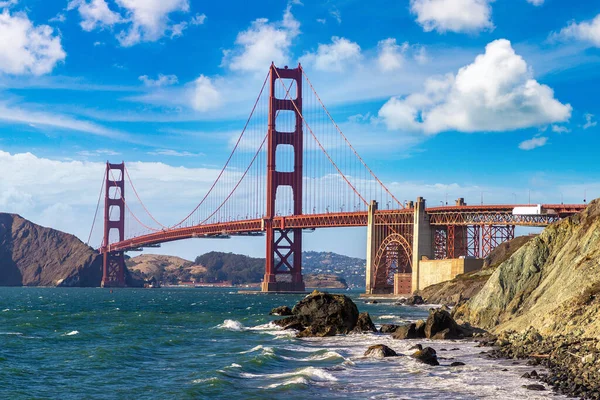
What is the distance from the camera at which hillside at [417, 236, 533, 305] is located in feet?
255

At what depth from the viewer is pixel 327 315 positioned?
1939 inches

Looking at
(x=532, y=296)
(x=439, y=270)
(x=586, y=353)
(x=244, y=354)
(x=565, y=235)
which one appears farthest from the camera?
(x=439, y=270)

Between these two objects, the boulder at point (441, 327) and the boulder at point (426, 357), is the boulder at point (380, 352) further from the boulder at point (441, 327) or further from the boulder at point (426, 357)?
the boulder at point (441, 327)

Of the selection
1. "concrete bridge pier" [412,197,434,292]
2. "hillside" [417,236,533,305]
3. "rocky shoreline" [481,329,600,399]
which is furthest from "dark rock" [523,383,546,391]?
"concrete bridge pier" [412,197,434,292]

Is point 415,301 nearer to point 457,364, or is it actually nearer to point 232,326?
point 232,326

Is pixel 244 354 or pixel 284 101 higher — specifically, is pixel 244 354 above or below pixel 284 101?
below

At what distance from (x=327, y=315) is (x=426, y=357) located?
16172 mm

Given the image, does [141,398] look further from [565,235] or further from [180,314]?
[180,314]

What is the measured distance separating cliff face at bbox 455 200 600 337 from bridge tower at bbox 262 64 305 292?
72308 mm

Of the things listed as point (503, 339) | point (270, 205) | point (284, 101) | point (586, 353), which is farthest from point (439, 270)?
point (586, 353)

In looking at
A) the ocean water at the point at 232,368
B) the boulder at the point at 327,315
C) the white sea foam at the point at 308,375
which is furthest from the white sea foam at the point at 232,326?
the white sea foam at the point at 308,375

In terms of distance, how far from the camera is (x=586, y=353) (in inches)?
1128

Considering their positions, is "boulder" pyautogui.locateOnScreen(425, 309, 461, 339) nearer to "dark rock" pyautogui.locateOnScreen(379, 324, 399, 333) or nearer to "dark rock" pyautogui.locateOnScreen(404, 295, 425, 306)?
"dark rock" pyautogui.locateOnScreen(379, 324, 399, 333)

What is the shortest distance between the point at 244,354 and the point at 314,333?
10312 millimetres
